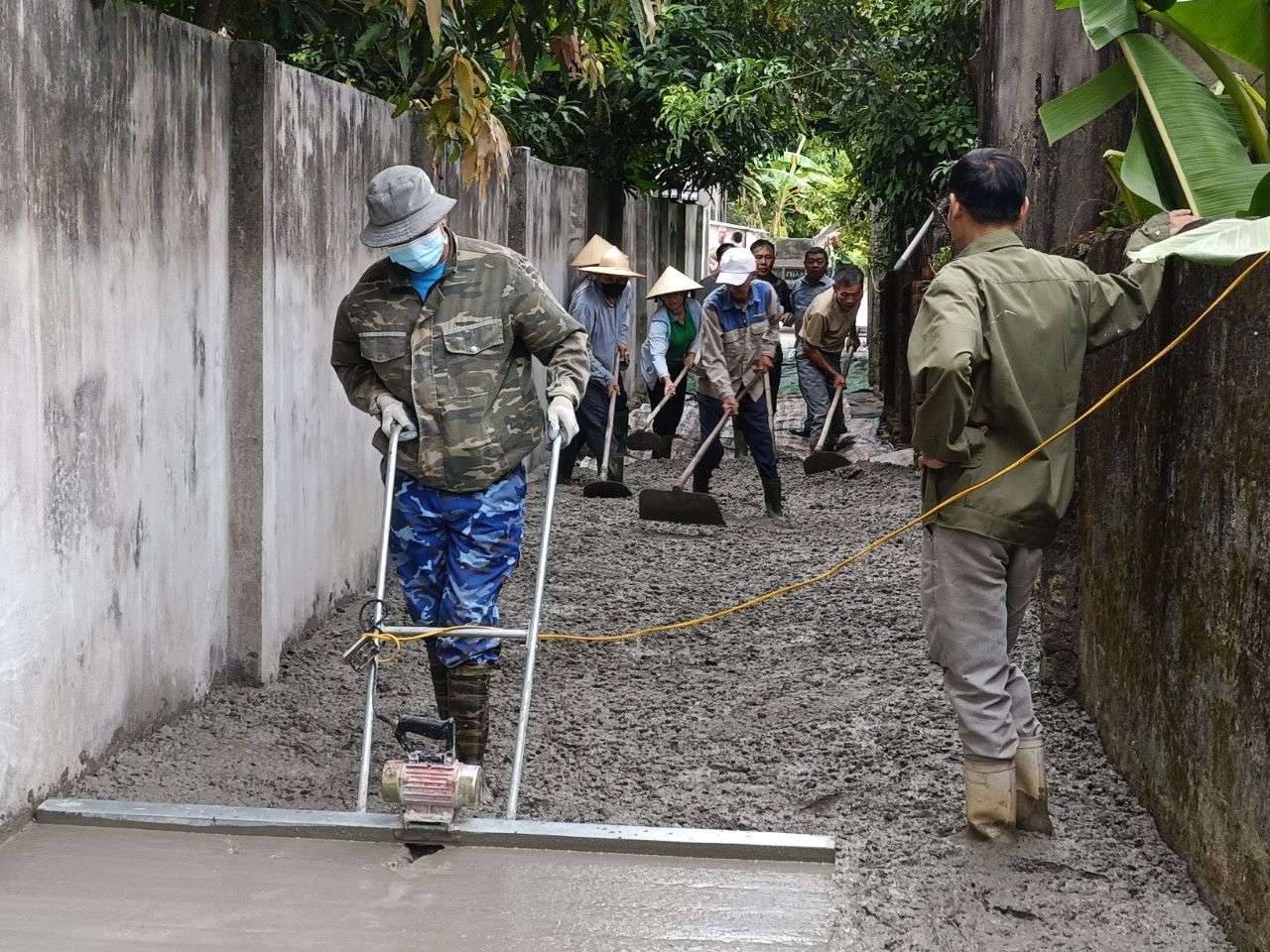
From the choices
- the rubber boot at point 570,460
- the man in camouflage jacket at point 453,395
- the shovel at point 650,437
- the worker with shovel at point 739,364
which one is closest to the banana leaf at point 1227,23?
the man in camouflage jacket at point 453,395

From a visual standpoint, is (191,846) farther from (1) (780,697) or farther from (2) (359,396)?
(1) (780,697)

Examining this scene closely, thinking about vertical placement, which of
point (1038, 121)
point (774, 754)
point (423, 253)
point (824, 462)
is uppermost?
point (1038, 121)

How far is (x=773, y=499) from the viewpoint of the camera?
10.9 m

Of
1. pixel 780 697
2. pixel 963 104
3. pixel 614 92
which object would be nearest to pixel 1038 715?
pixel 780 697

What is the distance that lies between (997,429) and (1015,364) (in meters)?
0.20

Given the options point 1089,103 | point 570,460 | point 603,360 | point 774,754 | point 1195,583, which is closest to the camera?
point 1195,583

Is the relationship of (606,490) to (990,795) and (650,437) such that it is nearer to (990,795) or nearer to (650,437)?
(650,437)

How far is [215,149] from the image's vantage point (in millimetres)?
5840

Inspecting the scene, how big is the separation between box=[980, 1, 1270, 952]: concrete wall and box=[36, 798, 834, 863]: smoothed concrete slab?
40.9 inches

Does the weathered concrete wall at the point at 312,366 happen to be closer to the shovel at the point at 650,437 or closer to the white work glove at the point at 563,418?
the white work glove at the point at 563,418

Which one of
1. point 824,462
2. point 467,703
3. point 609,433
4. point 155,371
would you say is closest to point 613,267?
point 609,433

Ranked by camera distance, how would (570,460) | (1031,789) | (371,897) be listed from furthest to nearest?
(570,460), (1031,789), (371,897)

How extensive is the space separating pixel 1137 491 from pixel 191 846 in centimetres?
305

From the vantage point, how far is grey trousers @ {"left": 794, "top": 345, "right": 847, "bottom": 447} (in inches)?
568
